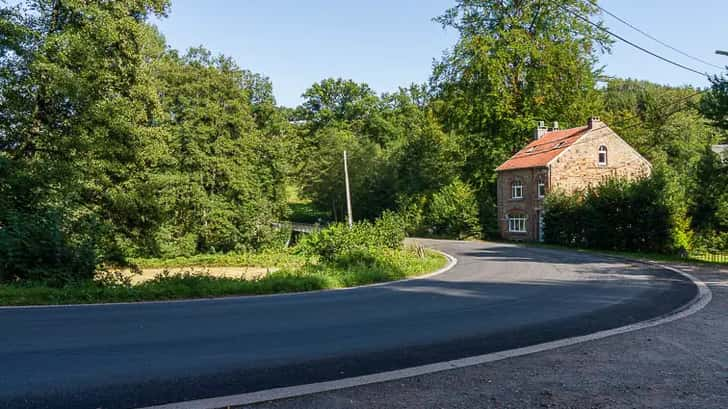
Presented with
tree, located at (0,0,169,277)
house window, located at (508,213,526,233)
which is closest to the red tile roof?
house window, located at (508,213,526,233)

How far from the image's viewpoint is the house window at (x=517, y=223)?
147 ft

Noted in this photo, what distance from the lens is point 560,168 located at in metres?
41.4

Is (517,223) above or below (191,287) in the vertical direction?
above

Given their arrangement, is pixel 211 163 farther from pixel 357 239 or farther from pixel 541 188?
pixel 541 188

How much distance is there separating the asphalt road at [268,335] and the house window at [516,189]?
3075 cm

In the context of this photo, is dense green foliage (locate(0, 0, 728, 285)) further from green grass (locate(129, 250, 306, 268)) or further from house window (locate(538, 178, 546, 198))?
house window (locate(538, 178, 546, 198))

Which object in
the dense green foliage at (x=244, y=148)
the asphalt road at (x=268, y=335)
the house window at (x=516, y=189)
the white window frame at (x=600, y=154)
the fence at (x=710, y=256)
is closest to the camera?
the asphalt road at (x=268, y=335)

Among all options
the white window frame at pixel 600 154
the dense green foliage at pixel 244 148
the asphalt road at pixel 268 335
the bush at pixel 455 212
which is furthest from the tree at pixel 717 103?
the bush at pixel 455 212

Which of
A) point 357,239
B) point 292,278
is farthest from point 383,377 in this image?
point 357,239

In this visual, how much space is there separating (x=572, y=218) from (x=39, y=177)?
30.6 m

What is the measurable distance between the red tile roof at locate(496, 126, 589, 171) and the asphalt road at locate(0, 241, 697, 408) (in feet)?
94.4

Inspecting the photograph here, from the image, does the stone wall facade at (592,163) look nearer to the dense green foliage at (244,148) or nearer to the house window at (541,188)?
the house window at (541,188)

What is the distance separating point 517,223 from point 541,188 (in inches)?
172

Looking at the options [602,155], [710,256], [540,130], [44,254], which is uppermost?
[540,130]
